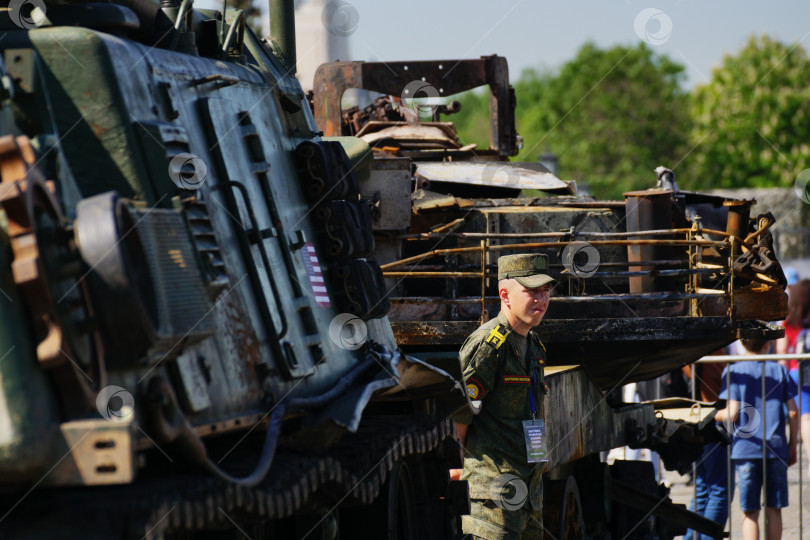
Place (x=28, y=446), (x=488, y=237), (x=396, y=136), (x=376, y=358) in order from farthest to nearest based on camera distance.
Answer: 1. (x=396, y=136)
2. (x=488, y=237)
3. (x=376, y=358)
4. (x=28, y=446)

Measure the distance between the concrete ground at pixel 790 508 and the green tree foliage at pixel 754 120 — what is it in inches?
1108

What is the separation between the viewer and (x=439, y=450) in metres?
8.15

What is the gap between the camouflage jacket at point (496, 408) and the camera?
7.59 m

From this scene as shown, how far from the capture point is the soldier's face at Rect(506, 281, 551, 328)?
7.63 meters

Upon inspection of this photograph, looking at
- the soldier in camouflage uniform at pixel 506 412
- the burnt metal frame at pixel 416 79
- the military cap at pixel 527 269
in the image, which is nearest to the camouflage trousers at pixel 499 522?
the soldier in camouflage uniform at pixel 506 412

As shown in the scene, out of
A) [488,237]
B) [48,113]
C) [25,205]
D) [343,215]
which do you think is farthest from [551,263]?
[25,205]

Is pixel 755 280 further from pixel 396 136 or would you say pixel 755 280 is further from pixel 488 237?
pixel 396 136

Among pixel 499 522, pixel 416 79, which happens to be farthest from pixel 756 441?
pixel 416 79

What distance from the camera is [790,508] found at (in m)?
13.1

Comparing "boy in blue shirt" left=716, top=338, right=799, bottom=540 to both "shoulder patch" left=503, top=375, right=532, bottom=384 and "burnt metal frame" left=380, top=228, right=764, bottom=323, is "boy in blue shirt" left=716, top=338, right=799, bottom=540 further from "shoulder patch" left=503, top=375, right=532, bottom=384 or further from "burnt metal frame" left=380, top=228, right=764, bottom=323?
"shoulder patch" left=503, top=375, right=532, bottom=384

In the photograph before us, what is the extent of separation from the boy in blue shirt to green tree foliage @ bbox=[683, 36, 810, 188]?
105 ft

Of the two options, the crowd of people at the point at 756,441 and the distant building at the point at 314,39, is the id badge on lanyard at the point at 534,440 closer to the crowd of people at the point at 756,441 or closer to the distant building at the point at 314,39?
the crowd of people at the point at 756,441

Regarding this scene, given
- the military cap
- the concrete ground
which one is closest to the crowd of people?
the concrete ground

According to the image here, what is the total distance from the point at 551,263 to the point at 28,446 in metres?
7.01
